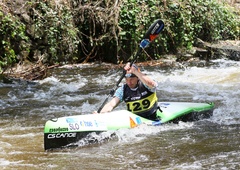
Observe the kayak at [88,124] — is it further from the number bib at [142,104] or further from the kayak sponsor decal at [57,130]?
the number bib at [142,104]

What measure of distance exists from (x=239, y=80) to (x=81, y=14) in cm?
467

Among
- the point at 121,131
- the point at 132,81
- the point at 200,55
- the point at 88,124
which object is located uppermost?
the point at 132,81

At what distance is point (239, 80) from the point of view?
353 inches

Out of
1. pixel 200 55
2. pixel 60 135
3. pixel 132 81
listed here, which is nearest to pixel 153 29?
pixel 132 81

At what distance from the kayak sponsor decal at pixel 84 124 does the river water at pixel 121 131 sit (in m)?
0.12

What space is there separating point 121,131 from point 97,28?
7103 mm

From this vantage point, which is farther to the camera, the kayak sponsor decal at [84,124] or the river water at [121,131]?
the kayak sponsor decal at [84,124]

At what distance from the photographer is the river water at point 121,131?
4078 millimetres

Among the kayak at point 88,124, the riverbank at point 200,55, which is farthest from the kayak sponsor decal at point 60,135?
the riverbank at point 200,55

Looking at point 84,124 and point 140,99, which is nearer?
point 84,124

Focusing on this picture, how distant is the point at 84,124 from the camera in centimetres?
464

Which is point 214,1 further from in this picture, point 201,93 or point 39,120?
point 39,120

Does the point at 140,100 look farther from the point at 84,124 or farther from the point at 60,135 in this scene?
the point at 60,135

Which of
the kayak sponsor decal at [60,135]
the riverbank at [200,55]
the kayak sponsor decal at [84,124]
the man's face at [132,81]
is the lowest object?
the riverbank at [200,55]
